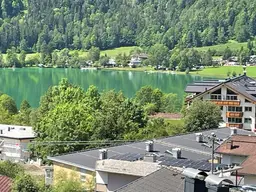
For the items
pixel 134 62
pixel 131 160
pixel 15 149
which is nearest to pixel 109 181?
pixel 131 160

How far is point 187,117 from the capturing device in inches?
1362

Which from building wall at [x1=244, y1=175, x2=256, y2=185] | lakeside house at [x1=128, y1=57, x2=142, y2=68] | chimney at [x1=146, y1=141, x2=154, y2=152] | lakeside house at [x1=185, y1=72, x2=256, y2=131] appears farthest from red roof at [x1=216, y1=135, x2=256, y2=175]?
lakeside house at [x1=128, y1=57, x2=142, y2=68]

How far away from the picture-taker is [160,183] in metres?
12.6

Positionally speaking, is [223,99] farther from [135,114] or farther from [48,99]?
[48,99]

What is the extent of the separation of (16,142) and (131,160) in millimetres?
22191

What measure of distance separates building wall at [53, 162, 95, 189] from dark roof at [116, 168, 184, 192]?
5.94 m

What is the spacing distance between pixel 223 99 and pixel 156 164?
25.5 m

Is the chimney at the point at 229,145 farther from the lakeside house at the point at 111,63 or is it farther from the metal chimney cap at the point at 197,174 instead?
the lakeside house at the point at 111,63

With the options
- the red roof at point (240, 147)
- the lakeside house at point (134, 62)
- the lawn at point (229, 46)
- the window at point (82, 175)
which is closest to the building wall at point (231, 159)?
the red roof at point (240, 147)

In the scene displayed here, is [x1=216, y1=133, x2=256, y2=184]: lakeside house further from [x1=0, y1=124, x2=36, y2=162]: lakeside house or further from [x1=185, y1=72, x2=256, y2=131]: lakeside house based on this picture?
[x1=185, y1=72, x2=256, y2=131]: lakeside house

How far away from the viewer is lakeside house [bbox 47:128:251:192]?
1653cm

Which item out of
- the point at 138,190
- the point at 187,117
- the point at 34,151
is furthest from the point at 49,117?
the point at 138,190

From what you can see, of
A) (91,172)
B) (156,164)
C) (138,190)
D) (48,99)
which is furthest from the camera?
(48,99)

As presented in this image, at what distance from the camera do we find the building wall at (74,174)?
19109 mm
